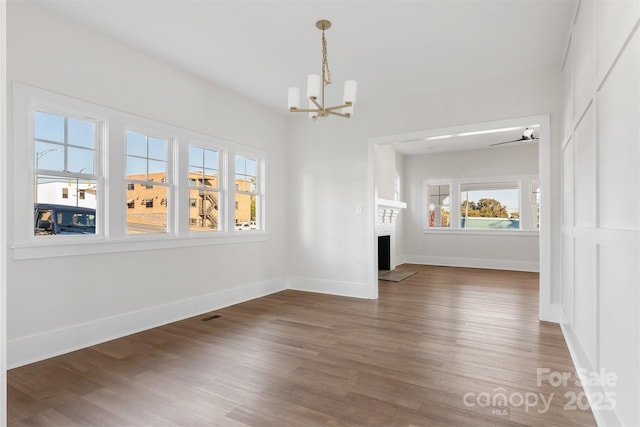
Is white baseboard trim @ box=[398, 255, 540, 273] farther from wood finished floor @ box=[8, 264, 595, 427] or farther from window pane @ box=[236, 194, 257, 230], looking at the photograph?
window pane @ box=[236, 194, 257, 230]

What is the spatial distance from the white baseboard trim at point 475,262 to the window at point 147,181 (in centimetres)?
647

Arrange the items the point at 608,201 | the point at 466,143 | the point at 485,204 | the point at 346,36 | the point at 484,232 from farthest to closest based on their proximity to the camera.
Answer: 1. the point at 485,204
2. the point at 484,232
3. the point at 466,143
4. the point at 346,36
5. the point at 608,201

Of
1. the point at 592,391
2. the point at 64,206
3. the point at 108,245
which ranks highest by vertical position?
the point at 64,206

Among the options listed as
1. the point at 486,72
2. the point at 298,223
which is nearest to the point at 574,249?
the point at 486,72

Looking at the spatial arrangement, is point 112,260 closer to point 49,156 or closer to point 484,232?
point 49,156

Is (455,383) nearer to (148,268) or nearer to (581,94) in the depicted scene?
(581,94)

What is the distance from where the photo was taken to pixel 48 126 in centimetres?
316

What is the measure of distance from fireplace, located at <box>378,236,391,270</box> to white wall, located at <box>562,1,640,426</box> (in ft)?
16.3

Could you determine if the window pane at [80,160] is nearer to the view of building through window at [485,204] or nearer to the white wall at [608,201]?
the white wall at [608,201]

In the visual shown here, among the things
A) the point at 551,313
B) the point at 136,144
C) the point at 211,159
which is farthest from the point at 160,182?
the point at 551,313

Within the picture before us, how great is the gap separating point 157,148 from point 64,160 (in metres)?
1.02

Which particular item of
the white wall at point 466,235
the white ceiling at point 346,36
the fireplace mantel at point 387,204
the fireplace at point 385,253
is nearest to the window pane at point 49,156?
the white ceiling at point 346,36

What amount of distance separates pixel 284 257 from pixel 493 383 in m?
3.98

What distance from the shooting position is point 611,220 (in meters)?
1.88
